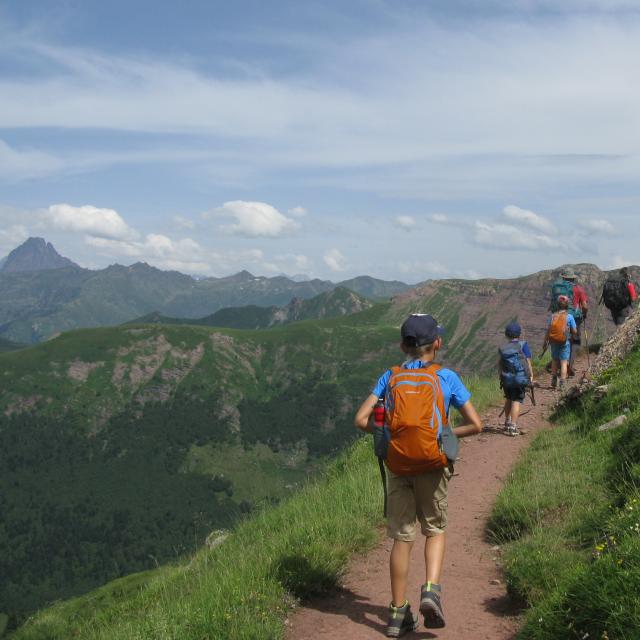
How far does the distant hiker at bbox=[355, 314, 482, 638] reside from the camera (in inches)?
238

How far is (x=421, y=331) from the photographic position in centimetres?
648

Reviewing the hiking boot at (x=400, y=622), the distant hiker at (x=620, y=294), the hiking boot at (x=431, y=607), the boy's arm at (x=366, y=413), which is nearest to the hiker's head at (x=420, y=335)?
the boy's arm at (x=366, y=413)

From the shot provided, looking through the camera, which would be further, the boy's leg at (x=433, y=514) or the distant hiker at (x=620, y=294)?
the distant hiker at (x=620, y=294)

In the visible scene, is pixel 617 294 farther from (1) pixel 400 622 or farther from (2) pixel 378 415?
(1) pixel 400 622

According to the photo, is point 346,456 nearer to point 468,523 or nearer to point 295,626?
point 468,523

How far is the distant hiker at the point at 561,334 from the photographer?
59.6 ft

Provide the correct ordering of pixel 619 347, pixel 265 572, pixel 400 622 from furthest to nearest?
pixel 619 347, pixel 265 572, pixel 400 622

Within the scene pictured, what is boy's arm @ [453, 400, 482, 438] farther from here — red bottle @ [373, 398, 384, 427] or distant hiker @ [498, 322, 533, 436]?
distant hiker @ [498, 322, 533, 436]

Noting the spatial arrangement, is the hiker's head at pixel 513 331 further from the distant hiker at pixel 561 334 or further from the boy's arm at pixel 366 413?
the boy's arm at pixel 366 413

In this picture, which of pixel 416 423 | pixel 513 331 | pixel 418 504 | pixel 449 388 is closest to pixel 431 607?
pixel 418 504

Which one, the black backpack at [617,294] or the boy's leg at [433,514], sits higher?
the black backpack at [617,294]

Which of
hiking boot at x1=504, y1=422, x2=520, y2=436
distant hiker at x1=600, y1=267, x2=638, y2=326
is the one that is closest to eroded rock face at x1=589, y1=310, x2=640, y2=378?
hiking boot at x1=504, y1=422, x2=520, y2=436

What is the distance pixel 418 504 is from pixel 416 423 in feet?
3.41

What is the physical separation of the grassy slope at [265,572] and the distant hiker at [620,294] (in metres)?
13.1
